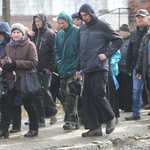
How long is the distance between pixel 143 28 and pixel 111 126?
231 centimetres

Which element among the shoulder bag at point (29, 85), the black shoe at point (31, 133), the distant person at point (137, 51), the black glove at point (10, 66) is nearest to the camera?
the black glove at point (10, 66)

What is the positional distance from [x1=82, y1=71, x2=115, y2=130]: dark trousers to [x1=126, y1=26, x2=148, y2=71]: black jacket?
179 cm

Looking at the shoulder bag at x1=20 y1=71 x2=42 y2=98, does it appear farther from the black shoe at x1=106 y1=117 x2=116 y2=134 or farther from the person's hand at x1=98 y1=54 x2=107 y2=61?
the black shoe at x1=106 y1=117 x2=116 y2=134

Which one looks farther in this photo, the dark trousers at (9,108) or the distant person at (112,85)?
the distant person at (112,85)

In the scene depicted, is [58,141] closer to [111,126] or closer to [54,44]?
[111,126]

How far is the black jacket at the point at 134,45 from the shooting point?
924 centimetres

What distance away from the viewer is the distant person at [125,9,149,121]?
30.0 feet

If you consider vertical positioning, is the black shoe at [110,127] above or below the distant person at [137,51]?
below

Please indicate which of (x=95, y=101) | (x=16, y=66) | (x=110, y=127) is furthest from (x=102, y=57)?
(x=16, y=66)

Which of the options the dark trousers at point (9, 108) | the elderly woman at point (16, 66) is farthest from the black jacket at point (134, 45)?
the dark trousers at point (9, 108)

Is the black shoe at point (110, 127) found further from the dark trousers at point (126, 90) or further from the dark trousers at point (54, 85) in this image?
the dark trousers at point (126, 90)

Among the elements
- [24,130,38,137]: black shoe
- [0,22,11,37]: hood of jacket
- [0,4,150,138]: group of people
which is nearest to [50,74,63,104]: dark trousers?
[0,4,150,138]: group of people

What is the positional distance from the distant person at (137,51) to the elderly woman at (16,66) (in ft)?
7.53

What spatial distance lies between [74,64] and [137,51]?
63.2 inches
